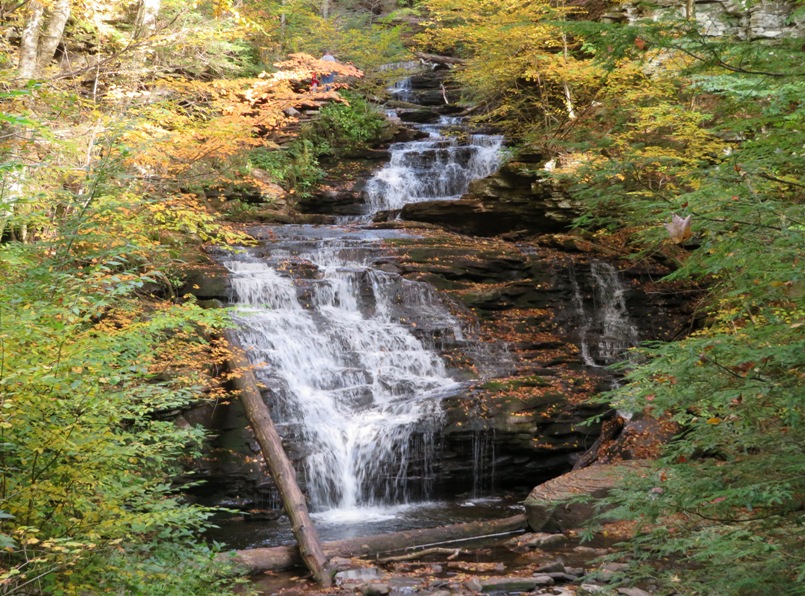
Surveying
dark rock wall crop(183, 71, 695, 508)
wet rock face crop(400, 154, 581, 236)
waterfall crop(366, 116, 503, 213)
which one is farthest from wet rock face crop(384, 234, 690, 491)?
waterfall crop(366, 116, 503, 213)

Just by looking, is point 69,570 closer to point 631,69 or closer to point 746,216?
point 746,216

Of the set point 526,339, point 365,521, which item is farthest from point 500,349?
point 365,521

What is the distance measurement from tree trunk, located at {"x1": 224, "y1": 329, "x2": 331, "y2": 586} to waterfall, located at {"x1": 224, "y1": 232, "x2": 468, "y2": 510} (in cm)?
66

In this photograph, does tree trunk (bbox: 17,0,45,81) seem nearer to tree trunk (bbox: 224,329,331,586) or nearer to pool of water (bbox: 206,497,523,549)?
tree trunk (bbox: 224,329,331,586)

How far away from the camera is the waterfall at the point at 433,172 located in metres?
17.5

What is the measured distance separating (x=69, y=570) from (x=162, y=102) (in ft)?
Result: 21.6

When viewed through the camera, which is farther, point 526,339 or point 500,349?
point 526,339

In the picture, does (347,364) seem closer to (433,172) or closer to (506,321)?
(506,321)

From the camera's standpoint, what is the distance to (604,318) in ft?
44.2

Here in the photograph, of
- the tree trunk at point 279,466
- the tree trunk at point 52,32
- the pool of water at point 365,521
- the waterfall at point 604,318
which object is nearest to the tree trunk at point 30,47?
the tree trunk at point 52,32

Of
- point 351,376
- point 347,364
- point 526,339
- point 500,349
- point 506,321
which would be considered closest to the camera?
point 351,376

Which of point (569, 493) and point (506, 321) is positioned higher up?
point (506, 321)

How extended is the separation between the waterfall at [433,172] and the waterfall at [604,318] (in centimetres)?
497

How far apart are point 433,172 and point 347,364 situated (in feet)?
28.6
